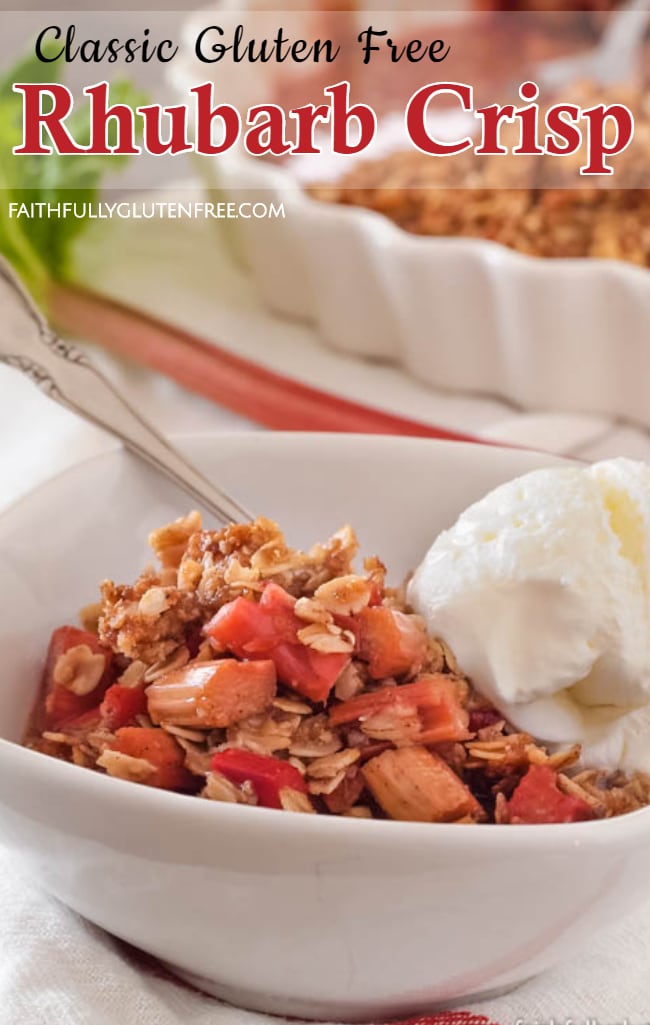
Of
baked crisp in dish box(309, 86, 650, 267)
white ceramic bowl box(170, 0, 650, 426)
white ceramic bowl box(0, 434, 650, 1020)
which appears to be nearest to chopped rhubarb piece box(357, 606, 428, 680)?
white ceramic bowl box(0, 434, 650, 1020)

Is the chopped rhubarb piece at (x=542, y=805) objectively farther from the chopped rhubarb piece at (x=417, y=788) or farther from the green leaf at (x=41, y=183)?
the green leaf at (x=41, y=183)

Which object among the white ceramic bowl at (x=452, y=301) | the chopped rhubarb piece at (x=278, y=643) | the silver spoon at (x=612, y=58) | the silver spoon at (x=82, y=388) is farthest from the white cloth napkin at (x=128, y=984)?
the silver spoon at (x=612, y=58)

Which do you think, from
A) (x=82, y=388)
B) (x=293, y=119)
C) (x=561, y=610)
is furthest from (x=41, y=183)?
(x=561, y=610)

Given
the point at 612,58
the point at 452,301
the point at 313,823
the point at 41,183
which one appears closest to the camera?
the point at 313,823

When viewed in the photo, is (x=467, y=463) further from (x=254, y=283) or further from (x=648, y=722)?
(x=254, y=283)

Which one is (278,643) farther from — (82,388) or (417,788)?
(82,388)

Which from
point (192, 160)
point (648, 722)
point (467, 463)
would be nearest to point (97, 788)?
point (648, 722)
